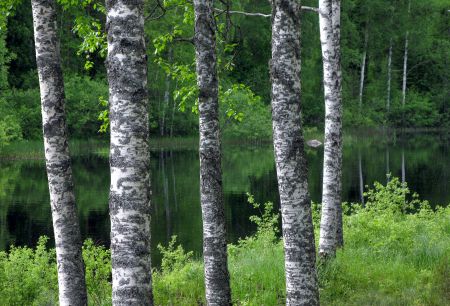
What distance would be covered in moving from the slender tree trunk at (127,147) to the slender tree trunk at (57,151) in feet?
8.63

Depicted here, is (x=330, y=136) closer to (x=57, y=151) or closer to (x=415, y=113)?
(x=57, y=151)

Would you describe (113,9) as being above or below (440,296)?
above

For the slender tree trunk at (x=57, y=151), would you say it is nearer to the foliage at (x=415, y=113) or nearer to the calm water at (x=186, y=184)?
the calm water at (x=186, y=184)

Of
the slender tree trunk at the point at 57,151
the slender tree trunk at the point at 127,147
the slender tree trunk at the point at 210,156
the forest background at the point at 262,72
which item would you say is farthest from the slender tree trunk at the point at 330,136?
the forest background at the point at 262,72

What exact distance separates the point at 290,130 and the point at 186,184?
2310cm

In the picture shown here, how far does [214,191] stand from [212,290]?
108 cm

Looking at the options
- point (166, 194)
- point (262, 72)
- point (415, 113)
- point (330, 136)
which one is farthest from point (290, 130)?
point (415, 113)

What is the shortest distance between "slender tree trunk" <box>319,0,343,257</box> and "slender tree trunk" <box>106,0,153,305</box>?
5.12 m

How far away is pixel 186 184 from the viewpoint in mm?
28594

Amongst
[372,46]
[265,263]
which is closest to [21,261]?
[265,263]

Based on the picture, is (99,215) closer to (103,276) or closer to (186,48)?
(103,276)

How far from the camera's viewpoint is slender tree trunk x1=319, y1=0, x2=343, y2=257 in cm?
945

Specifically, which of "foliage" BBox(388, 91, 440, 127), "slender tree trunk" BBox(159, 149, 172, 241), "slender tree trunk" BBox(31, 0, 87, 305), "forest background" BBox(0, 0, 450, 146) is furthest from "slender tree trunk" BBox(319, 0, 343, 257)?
"foliage" BBox(388, 91, 440, 127)

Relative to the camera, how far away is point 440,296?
25.3 ft
